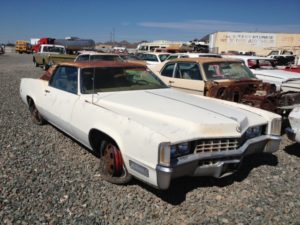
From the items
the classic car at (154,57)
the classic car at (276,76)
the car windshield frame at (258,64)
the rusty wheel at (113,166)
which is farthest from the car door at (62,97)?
the classic car at (154,57)

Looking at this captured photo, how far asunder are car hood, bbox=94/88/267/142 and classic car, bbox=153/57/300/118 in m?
1.89

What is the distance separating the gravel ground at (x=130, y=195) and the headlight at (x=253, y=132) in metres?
0.59

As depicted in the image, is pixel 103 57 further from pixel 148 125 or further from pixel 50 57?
pixel 148 125

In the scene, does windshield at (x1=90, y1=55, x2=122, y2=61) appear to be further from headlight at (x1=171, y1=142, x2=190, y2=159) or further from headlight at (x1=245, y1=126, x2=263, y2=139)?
headlight at (x1=171, y1=142, x2=190, y2=159)

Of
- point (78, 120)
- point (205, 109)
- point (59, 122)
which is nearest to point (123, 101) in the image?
point (78, 120)

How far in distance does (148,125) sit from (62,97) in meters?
2.05

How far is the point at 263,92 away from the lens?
6609 mm

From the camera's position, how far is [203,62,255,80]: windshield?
722 centimetres

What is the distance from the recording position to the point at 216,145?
350 cm

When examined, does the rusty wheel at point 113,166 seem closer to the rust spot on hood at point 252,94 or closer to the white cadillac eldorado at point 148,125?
the white cadillac eldorado at point 148,125

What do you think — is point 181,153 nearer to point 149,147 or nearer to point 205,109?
point 149,147

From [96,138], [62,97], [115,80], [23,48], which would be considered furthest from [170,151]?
[23,48]

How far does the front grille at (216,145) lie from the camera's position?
3406mm

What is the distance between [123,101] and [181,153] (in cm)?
128
